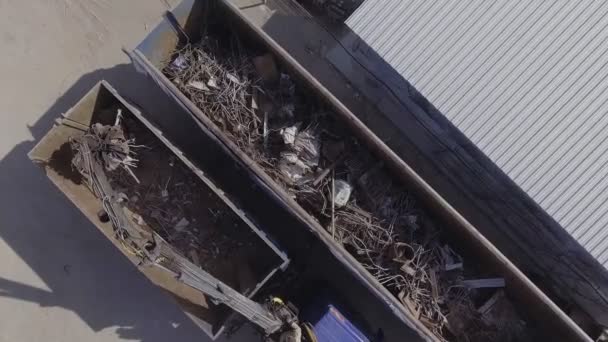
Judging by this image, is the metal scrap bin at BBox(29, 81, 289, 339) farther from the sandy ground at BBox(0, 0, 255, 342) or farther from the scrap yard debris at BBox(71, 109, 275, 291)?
the sandy ground at BBox(0, 0, 255, 342)

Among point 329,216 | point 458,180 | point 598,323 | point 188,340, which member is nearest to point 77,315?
point 188,340

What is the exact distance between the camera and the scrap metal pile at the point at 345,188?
8.35 m

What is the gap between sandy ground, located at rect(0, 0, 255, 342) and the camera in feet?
32.1

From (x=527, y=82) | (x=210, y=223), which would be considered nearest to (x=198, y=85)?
(x=210, y=223)

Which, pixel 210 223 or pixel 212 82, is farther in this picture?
pixel 210 223

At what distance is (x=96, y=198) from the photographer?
29.3 ft

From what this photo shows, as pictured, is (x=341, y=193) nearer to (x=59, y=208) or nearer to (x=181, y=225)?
(x=181, y=225)

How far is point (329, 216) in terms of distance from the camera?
27.8 ft

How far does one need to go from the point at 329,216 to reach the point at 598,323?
451 centimetres

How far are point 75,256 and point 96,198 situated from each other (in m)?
1.56

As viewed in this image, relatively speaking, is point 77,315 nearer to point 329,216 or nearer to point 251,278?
point 251,278

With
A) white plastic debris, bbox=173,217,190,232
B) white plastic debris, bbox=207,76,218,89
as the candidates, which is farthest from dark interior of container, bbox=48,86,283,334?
white plastic debris, bbox=207,76,218,89

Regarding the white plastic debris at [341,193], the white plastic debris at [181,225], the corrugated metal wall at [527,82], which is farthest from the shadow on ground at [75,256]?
the corrugated metal wall at [527,82]

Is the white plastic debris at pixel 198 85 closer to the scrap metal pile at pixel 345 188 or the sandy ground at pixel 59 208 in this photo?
the scrap metal pile at pixel 345 188
